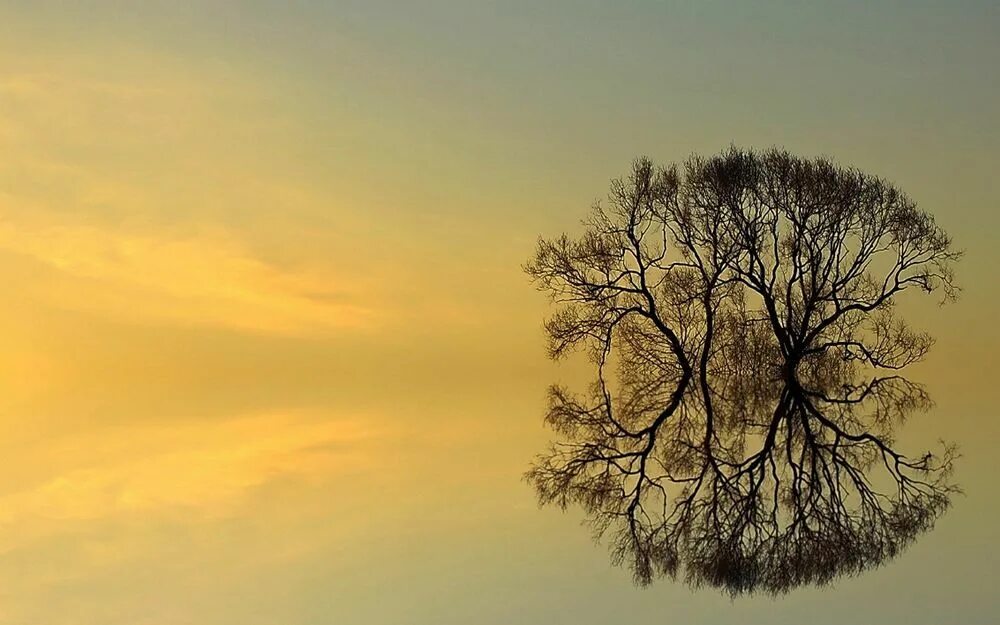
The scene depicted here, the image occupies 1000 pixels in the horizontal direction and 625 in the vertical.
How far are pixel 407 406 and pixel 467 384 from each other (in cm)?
1491

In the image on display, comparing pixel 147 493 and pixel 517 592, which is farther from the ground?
pixel 147 493

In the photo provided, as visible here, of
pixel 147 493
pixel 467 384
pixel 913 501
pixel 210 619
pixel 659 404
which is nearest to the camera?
pixel 210 619

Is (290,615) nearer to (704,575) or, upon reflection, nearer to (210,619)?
(210,619)

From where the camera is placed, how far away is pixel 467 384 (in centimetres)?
4572

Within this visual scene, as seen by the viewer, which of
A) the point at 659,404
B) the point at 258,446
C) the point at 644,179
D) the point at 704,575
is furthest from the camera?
the point at 644,179

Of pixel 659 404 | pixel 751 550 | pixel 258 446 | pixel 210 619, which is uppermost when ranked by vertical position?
pixel 659 404

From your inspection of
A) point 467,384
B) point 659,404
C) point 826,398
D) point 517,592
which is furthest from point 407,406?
point 517,592

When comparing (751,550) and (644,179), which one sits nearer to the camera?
(751,550)

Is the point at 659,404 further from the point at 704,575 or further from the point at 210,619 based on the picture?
the point at 210,619

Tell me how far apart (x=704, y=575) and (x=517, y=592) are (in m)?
1.80

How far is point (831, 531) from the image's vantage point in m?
10.8

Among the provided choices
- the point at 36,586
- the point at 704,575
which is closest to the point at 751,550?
the point at 704,575

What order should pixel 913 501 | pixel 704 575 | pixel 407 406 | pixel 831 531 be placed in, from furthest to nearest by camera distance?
pixel 407 406 → pixel 913 501 → pixel 831 531 → pixel 704 575

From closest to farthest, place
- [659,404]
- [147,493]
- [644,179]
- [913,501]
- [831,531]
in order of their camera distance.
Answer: [831,531] < [913,501] < [147,493] < [659,404] < [644,179]
